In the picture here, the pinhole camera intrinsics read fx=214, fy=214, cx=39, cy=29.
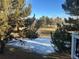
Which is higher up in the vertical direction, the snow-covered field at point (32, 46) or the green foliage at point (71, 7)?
the green foliage at point (71, 7)

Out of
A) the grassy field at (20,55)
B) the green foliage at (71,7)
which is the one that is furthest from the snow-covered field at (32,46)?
the green foliage at (71,7)

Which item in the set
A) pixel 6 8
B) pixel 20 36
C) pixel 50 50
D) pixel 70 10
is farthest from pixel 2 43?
pixel 70 10

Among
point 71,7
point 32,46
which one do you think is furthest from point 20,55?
point 71,7

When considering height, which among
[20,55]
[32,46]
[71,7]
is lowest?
[20,55]

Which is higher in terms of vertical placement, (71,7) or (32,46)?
(71,7)

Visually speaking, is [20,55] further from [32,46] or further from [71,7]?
[71,7]

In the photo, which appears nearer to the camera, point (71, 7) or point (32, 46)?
point (71, 7)

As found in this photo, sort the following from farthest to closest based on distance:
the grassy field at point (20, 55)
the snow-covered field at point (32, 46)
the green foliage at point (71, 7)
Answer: the snow-covered field at point (32, 46) → the green foliage at point (71, 7) → the grassy field at point (20, 55)

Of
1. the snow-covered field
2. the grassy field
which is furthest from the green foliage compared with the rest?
the snow-covered field

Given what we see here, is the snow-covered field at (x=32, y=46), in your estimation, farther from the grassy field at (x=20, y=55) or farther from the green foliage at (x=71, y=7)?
the green foliage at (x=71, y=7)

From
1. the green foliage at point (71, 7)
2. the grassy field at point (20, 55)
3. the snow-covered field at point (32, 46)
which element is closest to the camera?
the grassy field at point (20, 55)

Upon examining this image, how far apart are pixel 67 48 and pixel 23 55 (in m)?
3.84

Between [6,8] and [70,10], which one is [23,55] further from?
[70,10]

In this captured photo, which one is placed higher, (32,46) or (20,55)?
(32,46)
